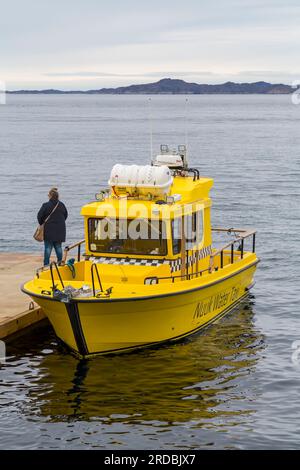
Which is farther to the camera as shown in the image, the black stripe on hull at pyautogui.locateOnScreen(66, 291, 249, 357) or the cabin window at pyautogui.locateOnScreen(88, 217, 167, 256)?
the cabin window at pyautogui.locateOnScreen(88, 217, 167, 256)

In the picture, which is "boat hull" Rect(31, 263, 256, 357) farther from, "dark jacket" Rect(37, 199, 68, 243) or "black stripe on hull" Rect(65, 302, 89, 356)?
"dark jacket" Rect(37, 199, 68, 243)

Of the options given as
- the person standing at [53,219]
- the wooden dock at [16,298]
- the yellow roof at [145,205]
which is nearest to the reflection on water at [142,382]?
the wooden dock at [16,298]

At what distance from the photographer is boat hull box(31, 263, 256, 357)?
1424cm

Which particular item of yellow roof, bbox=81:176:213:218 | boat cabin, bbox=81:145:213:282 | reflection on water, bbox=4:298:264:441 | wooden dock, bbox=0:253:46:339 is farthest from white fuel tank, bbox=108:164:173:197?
reflection on water, bbox=4:298:264:441

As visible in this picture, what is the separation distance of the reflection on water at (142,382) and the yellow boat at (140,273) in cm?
37

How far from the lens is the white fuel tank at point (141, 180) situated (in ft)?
54.1

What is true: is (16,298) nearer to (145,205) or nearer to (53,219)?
(53,219)

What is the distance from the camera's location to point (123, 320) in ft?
47.8

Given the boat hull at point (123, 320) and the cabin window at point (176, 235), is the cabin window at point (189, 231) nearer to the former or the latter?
the cabin window at point (176, 235)

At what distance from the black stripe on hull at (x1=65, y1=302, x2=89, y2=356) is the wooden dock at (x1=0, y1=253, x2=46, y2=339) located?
1575 mm

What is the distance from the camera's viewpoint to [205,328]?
1703 cm

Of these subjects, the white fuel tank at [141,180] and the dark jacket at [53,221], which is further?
the dark jacket at [53,221]

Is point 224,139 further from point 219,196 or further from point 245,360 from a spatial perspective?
point 245,360

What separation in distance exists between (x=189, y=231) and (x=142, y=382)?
3.83 metres
